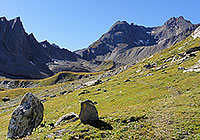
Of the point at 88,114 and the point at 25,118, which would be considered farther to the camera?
the point at 25,118

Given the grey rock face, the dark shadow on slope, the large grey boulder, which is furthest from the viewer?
the large grey boulder

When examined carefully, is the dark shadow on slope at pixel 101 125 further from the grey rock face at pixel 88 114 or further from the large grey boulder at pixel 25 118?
the large grey boulder at pixel 25 118

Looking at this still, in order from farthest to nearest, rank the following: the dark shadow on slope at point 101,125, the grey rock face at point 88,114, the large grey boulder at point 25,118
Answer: the large grey boulder at point 25,118 < the grey rock face at point 88,114 < the dark shadow on slope at point 101,125

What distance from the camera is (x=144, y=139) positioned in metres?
14.8

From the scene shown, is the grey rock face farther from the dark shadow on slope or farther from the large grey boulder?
the large grey boulder

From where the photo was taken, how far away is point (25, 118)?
25.0 meters

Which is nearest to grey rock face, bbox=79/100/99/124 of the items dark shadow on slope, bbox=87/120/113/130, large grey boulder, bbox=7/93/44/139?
dark shadow on slope, bbox=87/120/113/130

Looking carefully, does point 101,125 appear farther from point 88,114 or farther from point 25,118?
point 25,118

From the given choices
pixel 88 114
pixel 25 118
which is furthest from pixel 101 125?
pixel 25 118

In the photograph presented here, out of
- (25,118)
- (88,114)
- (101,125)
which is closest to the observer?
(101,125)

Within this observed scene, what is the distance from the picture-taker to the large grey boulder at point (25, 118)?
2391 cm

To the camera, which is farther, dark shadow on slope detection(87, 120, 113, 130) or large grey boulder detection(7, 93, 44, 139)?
large grey boulder detection(7, 93, 44, 139)

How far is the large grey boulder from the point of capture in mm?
23906

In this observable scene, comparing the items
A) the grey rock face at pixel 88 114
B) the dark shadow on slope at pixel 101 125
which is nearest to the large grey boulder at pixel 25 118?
the grey rock face at pixel 88 114
